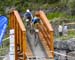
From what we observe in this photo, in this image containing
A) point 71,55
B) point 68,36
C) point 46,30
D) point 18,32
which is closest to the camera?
point 18,32

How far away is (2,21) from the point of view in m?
14.1

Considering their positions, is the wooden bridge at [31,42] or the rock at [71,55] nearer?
the wooden bridge at [31,42]

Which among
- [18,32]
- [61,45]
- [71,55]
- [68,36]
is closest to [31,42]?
[18,32]

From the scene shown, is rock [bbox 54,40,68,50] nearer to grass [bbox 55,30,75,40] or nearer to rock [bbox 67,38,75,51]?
rock [bbox 67,38,75,51]

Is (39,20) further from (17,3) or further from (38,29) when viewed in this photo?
(17,3)

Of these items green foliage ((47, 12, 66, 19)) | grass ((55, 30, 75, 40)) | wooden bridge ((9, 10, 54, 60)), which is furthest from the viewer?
green foliage ((47, 12, 66, 19))

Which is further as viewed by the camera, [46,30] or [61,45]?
[61,45]

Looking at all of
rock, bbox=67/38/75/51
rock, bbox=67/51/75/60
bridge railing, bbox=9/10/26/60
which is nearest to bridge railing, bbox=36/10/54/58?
bridge railing, bbox=9/10/26/60

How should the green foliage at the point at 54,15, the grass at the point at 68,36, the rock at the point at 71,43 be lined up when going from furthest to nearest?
the green foliage at the point at 54,15 < the grass at the point at 68,36 < the rock at the point at 71,43

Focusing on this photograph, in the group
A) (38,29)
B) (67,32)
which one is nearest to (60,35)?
(67,32)

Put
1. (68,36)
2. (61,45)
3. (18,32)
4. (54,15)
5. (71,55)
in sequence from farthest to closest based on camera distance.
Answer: (54,15)
(68,36)
(61,45)
(71,55)
(18,32)

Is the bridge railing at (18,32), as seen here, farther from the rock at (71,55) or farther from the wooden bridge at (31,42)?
the rock at (71,55)

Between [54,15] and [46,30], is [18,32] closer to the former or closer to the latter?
[46,30]

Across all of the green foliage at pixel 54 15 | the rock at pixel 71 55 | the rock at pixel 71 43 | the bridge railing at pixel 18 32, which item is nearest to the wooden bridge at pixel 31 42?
the bridge railing at pixel 18 32
